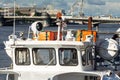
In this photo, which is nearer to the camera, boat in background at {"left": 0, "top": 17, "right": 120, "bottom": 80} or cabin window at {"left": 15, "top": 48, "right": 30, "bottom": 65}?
boat in background at {"left": 0, "top": 17, "right": 120, "bottom": 80}

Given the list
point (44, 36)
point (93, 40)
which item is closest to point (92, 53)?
point (93, 40)

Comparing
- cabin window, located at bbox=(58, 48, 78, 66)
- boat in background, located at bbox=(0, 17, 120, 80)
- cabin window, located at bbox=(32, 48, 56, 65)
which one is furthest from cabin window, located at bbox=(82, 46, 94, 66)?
cabin window, located at bbox=(32, 48, 56, 65)

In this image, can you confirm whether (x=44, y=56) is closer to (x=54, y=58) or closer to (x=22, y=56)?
(x=54, y=58)

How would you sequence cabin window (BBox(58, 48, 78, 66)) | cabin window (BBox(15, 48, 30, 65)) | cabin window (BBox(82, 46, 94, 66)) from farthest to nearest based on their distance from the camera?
cabin window (BBox(82, 46, 94, 66)) < cabin window (BBox(15, 48, 30, 65)) < cabin window (BBox(58, 48, 78, 66))

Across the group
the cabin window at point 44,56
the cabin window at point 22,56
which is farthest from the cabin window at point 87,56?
the cabin window at point 22,56

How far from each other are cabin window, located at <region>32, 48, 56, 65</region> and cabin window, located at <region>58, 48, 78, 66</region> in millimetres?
327

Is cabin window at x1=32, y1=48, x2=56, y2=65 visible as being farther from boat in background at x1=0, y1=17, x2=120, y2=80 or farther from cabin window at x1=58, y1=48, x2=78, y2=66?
cabin window at x1=58, y1=48, x2=78, y2=66

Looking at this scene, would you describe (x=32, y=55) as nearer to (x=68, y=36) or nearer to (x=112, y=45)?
(x=68, y=36)

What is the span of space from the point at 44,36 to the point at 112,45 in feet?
9.97

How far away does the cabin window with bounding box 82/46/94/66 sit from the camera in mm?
24359

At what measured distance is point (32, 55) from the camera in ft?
78.6

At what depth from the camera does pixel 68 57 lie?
23922mm

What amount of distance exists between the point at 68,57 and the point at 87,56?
1222 millimetres

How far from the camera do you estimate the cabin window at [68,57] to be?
78.0ft
